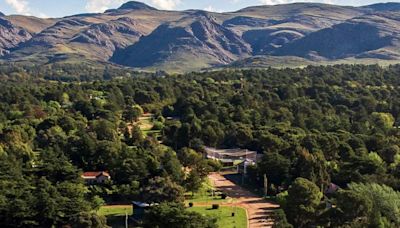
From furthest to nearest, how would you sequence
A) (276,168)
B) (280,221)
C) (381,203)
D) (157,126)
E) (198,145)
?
(157,126) < (198,145) < (276,168) < (381,203) < (280,221)

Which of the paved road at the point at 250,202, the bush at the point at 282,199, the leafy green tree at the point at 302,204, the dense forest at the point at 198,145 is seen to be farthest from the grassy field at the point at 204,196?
the leafy green tree at the point at 302,204

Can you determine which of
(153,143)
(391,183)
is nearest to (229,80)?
(153,143)

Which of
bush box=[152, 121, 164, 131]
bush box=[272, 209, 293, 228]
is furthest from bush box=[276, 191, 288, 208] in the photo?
bush box=[152, 121, 164, 131]

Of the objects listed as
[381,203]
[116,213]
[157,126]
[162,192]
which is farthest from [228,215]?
[157,126]

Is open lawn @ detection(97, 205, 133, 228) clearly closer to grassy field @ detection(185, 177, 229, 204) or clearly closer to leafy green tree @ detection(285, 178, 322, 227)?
grassy field @ detection(185, 177, 229, 204)

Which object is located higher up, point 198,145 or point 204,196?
point 198,145

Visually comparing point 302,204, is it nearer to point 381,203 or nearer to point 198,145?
point 381,203
